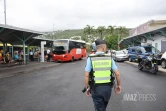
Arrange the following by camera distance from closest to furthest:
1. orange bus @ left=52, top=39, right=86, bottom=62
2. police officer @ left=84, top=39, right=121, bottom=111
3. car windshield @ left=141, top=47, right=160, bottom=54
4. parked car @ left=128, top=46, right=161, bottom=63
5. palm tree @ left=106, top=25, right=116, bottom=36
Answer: police officer @ left=84, top=39, right=121, bottom=111
parked car @ left=128, top=46, right=161, bottom=63
car windshield @ left=141, top=47, right=160, bottom=54
orange bus @ left=52, top=39, right=86, bottom=62
palm tree @ left=106, top=25, right=116, bottom=36

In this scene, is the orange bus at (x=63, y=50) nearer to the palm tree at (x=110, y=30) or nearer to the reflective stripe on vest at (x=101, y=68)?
the reflective stripe on vest at (x=101, y=68)

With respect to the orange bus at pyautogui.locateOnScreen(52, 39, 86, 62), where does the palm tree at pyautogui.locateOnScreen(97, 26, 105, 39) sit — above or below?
above

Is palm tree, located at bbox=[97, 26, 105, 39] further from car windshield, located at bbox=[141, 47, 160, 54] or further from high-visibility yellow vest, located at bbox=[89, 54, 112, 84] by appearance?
high-visibility yellow vest, located at bbox=[89, 54, 112, 84]

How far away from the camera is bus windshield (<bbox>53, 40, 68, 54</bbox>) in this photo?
28869 millimetres

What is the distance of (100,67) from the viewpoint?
365 centimetres

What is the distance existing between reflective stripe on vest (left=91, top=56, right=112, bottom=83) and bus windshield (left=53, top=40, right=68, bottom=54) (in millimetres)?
25274

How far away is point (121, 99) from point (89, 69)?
3.42m

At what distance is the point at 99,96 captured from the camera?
3615 mm

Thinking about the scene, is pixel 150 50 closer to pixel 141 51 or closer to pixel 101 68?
pixel 141 51

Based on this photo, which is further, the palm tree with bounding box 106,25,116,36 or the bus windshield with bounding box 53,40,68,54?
the palm tree with bounding box 106,25,116,36

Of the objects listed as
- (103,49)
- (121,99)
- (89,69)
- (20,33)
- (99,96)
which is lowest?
(121,99)

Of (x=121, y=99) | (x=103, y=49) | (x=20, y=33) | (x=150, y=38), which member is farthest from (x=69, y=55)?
(x=103, y=49)

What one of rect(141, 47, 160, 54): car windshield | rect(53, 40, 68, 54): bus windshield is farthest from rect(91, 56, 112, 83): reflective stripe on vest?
rect(53, 40, 68, 54): bus windshield

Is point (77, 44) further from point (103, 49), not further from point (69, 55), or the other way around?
point (103, 49)
